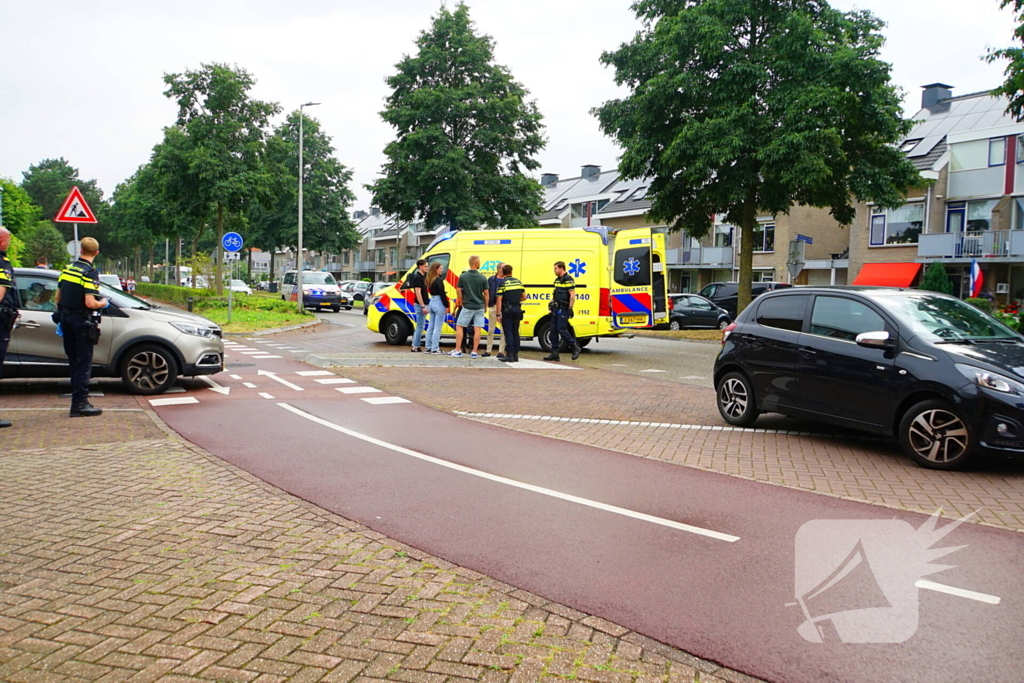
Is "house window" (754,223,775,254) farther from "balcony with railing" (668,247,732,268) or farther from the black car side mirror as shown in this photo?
the black car side mirror

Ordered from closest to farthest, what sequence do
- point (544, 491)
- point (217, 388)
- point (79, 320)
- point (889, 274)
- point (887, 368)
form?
1. point (544, 491)
2. point (887, 368)
3. point (79, 320)
4. point (217, 388)
5. point (889, 274)

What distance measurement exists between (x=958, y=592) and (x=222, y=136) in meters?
36.7

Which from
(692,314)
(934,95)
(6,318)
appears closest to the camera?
(6,318)

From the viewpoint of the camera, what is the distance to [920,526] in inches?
205

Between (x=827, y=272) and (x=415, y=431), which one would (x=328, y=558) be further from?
(x=827, y=272)

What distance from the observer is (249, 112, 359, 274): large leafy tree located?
5966cm

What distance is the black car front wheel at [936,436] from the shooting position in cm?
659

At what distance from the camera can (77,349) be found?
8828 mm

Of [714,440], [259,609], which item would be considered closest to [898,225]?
[714,440]

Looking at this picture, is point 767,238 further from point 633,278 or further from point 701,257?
point 633,278

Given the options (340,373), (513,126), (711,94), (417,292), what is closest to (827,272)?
(513,126)

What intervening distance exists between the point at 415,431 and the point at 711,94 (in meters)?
19.4

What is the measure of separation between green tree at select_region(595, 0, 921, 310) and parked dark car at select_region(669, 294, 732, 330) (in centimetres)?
376

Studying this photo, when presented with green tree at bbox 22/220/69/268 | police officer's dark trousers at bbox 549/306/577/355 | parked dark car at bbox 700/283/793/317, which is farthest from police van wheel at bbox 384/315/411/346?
green tree at bbox 22/220/69/268
